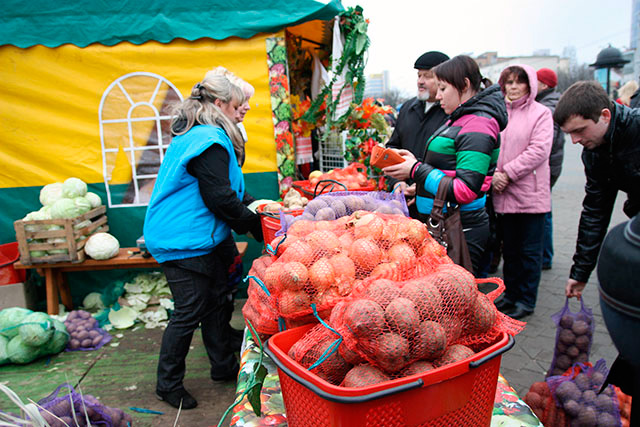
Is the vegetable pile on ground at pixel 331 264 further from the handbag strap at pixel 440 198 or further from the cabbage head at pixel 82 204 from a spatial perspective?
the cabbage head at pixel 82 204

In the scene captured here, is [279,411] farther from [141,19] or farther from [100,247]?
[141,19]

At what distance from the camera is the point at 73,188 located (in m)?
4.20

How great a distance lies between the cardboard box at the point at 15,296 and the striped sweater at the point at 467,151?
3.96 meters

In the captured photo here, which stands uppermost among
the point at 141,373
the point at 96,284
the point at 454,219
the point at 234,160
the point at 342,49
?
the point at 342,49

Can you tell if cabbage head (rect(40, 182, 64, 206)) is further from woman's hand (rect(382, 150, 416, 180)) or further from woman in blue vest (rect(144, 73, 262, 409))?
woman's hand (rect(382, 150, 416, 180))

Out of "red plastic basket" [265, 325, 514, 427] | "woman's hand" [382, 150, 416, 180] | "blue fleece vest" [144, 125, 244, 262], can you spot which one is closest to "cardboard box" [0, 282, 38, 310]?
"blue fleece vest" [144, 125, 244, 262]

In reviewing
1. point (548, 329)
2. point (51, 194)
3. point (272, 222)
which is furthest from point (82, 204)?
point (548, 329)

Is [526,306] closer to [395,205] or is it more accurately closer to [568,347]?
[568,347]

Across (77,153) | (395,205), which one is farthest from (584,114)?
(77,153)

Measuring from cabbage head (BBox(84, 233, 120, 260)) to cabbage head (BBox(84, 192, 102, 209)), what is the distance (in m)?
0.34

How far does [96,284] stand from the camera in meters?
4.64

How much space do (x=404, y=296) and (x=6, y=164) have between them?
4763mm

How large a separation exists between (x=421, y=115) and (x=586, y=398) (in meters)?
2.25

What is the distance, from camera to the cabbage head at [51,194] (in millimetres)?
4199
